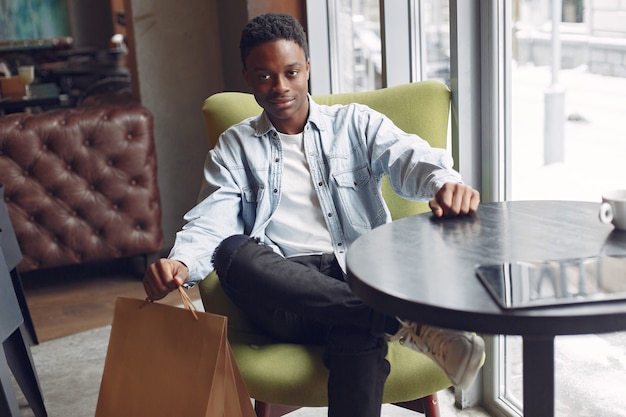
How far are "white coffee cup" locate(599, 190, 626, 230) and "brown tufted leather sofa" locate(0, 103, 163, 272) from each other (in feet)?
7.94

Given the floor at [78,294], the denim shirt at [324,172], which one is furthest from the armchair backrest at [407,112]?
the floor at [78,294]

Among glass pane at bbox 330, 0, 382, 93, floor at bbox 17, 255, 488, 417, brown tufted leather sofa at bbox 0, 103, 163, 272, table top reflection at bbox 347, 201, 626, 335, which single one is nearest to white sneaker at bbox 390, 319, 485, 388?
table top reflection at bbox 347, 201, 626, 335

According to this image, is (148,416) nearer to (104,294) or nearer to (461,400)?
(461,400)

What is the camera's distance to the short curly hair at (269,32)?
174 centimetres

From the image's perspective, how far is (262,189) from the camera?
1812mm

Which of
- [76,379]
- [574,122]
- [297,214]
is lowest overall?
[76,379]

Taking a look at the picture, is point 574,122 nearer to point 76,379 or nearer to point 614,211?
point 614,211

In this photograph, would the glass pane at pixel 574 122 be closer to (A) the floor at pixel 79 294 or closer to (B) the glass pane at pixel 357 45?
(B) the glass pane at pixel 357 45

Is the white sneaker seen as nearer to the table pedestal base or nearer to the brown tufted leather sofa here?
the table pedestal base

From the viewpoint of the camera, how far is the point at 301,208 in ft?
5.93

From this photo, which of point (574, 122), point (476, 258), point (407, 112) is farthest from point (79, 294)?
point (476, 258)

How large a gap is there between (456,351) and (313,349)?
373 millimetres

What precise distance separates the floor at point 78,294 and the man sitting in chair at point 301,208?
1.48 meters

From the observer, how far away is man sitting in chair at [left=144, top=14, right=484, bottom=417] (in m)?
1.43
